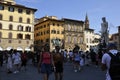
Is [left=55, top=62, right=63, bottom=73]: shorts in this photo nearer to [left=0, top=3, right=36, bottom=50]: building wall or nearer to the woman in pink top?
the woman in pink top

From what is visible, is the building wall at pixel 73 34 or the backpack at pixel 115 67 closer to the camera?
the backpack at pixel 115 67

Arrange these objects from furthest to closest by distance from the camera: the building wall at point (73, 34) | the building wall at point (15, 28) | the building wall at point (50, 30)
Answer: the building wall at point (73, 34) < the building wall at point (50, 30) < the building wall at point (15, 28)

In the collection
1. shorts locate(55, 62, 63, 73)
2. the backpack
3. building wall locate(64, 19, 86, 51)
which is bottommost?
shorts locate(55, 62, 63, 73)

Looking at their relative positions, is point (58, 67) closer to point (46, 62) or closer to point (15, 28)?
point (46, 62)

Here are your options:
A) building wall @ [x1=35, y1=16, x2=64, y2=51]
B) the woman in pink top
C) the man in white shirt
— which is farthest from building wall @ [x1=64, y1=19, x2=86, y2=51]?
the man in white shirt

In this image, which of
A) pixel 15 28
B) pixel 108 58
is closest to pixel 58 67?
pixel 108 58

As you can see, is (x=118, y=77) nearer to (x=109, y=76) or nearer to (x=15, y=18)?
(x=109, y=76)

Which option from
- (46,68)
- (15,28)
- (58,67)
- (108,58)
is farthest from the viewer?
(15,28)

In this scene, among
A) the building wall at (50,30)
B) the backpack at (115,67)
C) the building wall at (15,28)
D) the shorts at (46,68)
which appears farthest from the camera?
the building wall at (50,30)

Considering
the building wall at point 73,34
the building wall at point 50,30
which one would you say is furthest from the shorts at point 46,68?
the building wall at point 73,34

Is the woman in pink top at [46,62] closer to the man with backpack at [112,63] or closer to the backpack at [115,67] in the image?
the man with backpack at [112,63]

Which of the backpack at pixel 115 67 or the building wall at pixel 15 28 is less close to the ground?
the building wall at pixel 15 28

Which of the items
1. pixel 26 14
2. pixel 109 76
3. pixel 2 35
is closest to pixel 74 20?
pixel 26 14

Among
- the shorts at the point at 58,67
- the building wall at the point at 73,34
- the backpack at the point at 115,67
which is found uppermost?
the building wall at the point at 73,34
